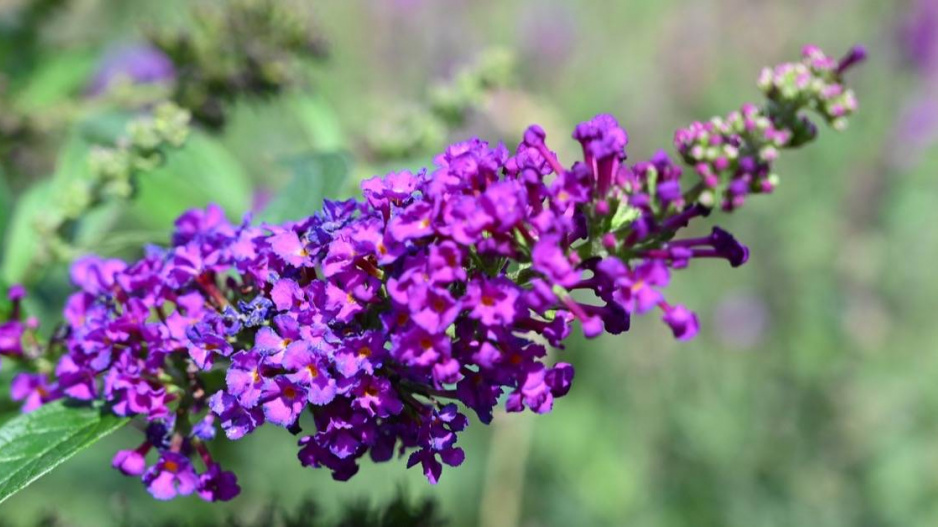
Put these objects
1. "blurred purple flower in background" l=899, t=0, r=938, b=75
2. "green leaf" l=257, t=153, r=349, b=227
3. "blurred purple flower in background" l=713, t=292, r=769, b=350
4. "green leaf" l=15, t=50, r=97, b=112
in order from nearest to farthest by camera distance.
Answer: "green leaf" l=257, t=153, r=349, b=227
"green leaf" l=15, t=50, r=97, b=112
"blurred purple flower in background" l=713, t=292, r=769, b=350
"blurred purple flower in background" l=899, t=0, r=938, b=75

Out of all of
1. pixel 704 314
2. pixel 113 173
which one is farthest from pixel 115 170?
pixel 704 314

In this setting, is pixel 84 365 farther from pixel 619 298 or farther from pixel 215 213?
pixel 619 298

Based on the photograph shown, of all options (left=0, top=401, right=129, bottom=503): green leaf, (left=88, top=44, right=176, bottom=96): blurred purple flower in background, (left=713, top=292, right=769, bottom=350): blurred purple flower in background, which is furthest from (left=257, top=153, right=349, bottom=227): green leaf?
(left=713, top=292, right=769, bottom=350): blurred purple flower in background

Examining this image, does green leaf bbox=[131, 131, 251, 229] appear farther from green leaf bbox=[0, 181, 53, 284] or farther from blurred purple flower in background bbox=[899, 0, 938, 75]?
blurred purple flower in background bbox=[899, 0, 938, 75]

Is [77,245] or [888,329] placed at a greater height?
[888,329]

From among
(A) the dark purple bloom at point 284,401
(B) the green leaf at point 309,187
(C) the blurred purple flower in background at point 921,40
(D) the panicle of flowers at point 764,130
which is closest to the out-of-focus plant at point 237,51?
(B) the green leaf at point 309,187

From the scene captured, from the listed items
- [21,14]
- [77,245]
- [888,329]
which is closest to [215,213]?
[77,245]

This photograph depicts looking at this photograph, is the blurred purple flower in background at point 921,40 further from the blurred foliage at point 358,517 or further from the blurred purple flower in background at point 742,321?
the blurred foliage at point 358,517
